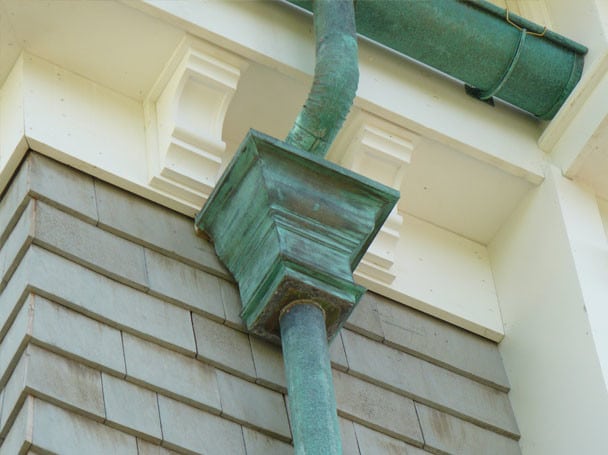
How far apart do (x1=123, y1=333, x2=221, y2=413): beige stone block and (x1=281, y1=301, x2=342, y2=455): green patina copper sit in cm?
18

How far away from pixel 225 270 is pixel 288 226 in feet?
0.79

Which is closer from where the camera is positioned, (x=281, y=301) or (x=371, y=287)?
(x=281, y=301)

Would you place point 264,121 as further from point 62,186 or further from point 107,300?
point 107,300

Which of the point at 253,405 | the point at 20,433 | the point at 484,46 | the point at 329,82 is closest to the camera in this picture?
the point at 20,433

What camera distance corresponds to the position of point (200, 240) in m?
4.12

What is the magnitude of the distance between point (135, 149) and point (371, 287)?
0.74 meters

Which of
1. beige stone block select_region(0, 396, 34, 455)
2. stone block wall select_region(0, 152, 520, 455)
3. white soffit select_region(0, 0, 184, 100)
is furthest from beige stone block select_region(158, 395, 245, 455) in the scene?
white soffit select_region(0, 0, 184, 100)

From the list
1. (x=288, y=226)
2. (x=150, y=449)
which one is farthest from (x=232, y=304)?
(x=150, y=449)

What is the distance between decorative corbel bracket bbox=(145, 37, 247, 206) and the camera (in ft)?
13.6

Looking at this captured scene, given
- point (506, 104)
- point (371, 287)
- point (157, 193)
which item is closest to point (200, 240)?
point (157, 193)

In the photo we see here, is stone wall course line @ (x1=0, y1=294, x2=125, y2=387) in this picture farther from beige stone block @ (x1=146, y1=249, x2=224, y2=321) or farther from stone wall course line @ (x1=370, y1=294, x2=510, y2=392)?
stone wall course line @ (x1=370, y1=294, x2=510, y2=392)

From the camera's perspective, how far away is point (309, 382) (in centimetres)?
367

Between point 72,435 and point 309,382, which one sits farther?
point 309,382

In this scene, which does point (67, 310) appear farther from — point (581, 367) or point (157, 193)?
point (581, 367)
